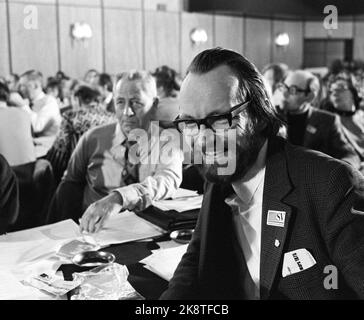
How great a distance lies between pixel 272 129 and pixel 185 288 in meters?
0.50

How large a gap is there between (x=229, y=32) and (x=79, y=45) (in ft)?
13.2

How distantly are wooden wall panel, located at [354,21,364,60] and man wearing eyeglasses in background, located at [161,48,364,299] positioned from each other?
14.2 meters

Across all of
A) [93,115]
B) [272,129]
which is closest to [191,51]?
[93,115]

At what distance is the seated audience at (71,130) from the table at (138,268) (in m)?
2.09

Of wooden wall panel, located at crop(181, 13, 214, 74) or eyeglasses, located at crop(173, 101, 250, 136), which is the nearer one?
eyeglasses, located at crop(173, 101, 250, 136)

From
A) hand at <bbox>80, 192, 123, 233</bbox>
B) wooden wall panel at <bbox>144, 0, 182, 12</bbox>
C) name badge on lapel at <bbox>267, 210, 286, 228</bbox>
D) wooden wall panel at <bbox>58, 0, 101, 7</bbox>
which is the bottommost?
hand at <bbox>80, 192, 123, 233</bbox>

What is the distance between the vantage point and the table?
55.4 inches

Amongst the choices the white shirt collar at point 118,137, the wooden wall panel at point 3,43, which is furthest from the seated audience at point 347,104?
the wooden wall panel at point 3,43

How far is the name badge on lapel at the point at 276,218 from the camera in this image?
1248mm

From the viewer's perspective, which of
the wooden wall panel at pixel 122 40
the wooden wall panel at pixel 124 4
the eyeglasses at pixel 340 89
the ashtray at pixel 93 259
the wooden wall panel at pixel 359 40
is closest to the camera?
the ashtray at pixel 93 259

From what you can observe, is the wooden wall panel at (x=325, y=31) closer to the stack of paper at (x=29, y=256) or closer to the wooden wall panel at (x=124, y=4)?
the wooden wall panel at (x=124, y=4)

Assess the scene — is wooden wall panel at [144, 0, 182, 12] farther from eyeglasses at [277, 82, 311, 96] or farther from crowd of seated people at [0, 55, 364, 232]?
eyeglasses at [277, 82, 311, 96]

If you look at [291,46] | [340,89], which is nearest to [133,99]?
[340,89]

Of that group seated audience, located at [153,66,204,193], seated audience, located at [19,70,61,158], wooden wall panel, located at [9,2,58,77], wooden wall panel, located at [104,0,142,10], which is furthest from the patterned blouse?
wooden wall panel, located at [104,0,142,10]
